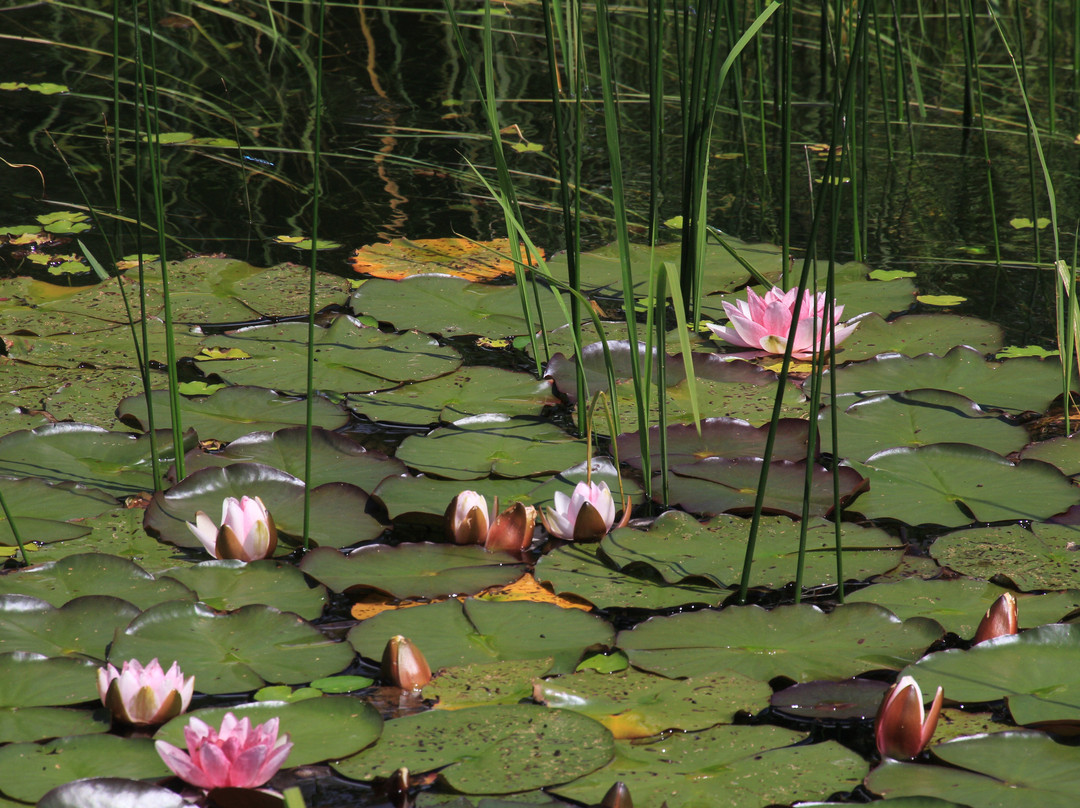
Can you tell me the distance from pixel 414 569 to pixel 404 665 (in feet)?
0.97

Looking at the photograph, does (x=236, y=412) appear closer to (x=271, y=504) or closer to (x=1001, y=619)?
(x=271, y=504)

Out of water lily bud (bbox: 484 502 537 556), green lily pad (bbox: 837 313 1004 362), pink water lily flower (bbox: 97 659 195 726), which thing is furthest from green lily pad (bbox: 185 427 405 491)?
green lily pad (bbox: 837 313 1004 362)

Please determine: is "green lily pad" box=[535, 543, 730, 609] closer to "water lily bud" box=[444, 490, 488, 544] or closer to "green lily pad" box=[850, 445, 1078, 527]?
"water lily bud" box=[444, 490, 488, 544]

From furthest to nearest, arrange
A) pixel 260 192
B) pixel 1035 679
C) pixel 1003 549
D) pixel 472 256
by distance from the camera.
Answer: pixel 260 192
pixel 472 256
pixel 1003 549
pixel 1035 679

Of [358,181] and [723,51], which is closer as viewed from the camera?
[358,181]

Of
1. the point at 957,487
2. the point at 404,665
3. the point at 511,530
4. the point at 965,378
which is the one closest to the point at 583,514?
the point at 511,530

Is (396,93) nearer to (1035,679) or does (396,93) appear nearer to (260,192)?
(260,192)

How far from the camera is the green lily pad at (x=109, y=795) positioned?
1.09 metres

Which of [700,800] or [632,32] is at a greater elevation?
[632,32]

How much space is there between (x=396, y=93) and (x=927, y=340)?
251cm

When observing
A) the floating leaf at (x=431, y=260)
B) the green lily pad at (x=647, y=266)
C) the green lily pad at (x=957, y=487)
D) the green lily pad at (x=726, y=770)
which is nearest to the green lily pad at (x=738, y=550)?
the green lily pad at (x=957, y=487)

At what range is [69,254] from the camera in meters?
2.83

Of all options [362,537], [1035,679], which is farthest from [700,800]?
[362,537]

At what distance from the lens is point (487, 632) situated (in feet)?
4.89
